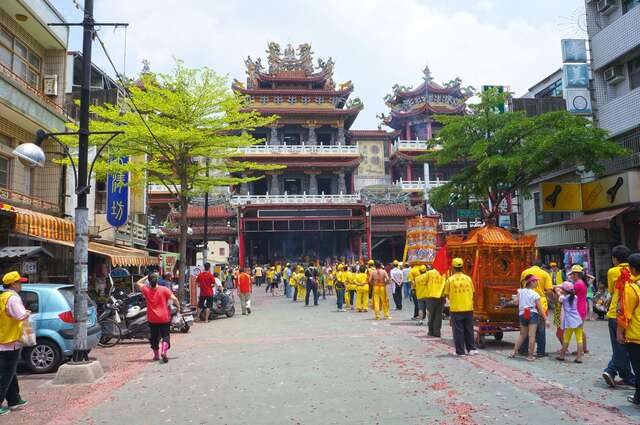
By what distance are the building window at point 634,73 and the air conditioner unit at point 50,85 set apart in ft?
66.2

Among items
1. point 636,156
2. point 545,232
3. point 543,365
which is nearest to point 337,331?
point 543,365

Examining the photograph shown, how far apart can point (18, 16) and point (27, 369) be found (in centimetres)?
1139

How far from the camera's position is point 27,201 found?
15.8 metres

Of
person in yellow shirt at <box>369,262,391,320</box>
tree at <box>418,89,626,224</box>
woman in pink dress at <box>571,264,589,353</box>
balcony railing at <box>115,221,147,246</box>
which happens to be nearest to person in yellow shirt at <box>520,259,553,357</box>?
woman in pink dress at <box>571,264,589,353</box>

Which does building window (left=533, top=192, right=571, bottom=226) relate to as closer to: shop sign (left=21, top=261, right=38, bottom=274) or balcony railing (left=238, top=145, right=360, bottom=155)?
balcony railing (left=238, top=145, right=360, bottom=155)

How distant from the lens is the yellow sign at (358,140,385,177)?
49.0m

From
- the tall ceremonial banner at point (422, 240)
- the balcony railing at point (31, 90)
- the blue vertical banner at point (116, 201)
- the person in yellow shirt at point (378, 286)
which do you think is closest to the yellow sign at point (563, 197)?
the tall ceremonial banner at point (422, 240)

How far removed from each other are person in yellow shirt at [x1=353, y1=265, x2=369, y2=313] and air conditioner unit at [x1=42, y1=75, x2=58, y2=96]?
1210 centimetres

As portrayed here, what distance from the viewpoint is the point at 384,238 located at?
41.7m

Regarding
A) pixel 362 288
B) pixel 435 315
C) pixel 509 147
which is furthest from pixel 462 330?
pixel 509 147

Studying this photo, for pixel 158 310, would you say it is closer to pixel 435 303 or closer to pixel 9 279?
pixel 9 279

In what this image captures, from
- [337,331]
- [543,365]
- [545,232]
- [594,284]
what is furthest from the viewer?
[545,232]

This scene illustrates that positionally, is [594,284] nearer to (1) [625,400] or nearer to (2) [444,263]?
(2) [444,263]

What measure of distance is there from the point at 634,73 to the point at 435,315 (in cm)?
1308
